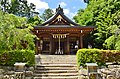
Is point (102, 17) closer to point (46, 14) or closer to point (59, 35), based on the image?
point (59, 35)

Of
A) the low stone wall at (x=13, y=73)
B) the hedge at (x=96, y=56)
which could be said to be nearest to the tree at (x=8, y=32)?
the low stone wall at (x=13, y=73)

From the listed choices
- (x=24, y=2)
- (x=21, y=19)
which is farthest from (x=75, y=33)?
(x=24, y=2)

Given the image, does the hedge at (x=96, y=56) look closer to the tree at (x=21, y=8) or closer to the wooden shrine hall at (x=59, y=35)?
the wooden shrine hall at (x=59, y=35)

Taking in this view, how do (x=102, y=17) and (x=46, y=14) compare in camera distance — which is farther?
(x=46, y=14)

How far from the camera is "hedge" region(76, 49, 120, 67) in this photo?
41.3 feet

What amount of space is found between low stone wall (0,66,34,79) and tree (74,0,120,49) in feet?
36.1

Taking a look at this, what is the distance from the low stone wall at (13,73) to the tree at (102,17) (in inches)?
433

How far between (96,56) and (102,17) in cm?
1125

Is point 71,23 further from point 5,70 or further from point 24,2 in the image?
point 24,2

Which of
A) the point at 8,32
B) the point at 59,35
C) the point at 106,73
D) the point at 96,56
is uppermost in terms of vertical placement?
the point at 59,35

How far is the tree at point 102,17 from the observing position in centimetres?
2195

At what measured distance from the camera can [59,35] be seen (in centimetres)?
2180

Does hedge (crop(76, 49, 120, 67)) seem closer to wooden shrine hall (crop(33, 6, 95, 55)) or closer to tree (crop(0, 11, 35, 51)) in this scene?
tree (crop(0, 11, 35, 51))

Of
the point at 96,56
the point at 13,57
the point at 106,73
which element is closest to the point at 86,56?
the point at 96,56
